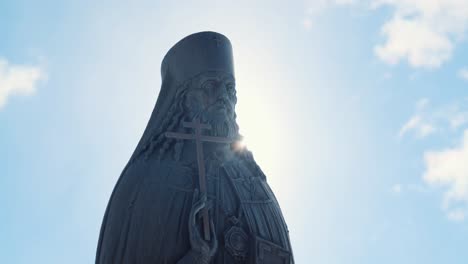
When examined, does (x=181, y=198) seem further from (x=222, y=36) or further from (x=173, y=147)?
(x=222, y=36)

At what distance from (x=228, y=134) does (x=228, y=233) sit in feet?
5.21

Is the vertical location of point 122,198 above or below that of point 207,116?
below

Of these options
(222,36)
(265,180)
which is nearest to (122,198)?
(265,180)

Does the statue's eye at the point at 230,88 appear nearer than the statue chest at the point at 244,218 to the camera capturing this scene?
No

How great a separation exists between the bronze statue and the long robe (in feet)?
0.04

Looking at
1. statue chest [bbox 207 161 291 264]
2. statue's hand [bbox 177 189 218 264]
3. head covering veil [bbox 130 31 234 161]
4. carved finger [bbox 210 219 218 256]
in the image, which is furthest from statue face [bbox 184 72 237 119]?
carved finger [bbox 210 219 218 256]

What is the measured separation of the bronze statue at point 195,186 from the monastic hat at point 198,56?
13 millimetres

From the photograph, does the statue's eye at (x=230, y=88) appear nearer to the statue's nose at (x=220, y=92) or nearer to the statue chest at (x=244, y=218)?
the statue's nose at (x=220, y=92)

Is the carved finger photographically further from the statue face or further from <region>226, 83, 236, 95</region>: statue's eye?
<region>226, 83, 236, 95</region>: statue's eye

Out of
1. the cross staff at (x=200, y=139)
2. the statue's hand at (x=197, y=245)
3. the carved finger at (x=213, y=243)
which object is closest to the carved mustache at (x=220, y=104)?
the cross staff at (x=200, y=139)

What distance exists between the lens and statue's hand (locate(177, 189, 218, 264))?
6195 millimetres

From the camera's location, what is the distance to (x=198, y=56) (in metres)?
8.01

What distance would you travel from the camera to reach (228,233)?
6.46m

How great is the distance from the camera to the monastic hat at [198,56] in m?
7.96
